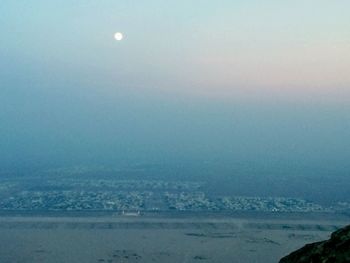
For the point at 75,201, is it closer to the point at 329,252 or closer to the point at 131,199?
the point at 131,199

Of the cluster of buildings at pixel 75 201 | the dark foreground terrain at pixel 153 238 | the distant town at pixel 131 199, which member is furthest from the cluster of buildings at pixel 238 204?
the dark foreground terrain at pixel 153 238

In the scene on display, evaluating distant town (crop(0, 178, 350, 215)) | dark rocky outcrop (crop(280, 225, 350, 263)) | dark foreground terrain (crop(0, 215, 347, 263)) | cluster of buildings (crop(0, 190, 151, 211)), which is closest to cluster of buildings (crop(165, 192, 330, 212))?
distant town (crop(0, 178, 350, 215))

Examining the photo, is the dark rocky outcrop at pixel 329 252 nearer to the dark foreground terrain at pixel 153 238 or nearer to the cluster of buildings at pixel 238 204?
the dark foreground terrain at pixel 153 238

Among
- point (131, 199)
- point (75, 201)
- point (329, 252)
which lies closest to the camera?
point (329, 252)

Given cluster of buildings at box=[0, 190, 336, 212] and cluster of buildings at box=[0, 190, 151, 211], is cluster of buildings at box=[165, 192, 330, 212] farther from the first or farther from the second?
cluster of buildings at box=[0, 190, 151, 211]

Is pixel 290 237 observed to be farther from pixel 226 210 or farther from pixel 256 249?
pixel 226 210

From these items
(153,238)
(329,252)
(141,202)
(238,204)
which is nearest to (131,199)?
(141,202)
